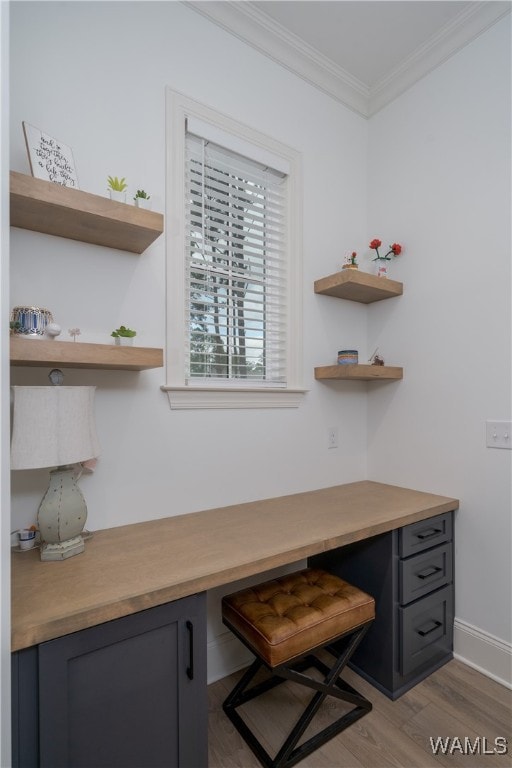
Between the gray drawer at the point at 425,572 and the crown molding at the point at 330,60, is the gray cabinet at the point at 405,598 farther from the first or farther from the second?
the crown molding at the point at 330,60

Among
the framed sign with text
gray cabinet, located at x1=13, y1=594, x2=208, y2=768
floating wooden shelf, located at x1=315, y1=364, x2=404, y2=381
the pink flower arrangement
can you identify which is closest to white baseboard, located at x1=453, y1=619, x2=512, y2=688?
floating wooden shelf, located at x1=315, y1=364, x2=404, y2=381

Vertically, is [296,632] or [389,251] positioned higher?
[389,251]

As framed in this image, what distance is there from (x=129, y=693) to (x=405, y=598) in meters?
1.20

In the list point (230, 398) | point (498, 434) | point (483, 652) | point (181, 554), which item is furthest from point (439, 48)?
point (483, 652)

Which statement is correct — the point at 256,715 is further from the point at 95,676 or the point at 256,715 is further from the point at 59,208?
the point at 59,208

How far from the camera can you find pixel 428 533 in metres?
1.80

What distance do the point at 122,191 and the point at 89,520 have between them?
4.01 feet

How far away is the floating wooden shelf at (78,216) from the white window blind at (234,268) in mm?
381

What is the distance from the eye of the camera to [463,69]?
6.35 feet

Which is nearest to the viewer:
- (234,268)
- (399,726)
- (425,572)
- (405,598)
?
(399,726)

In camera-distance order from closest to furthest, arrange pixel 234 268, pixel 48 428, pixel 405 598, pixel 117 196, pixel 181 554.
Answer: pixel 48 428 → pixel 181 554 → pixel 117 196 → pixel 405 598 → pixel 234 268

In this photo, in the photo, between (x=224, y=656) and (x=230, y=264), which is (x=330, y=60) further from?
(x=224, y=656)

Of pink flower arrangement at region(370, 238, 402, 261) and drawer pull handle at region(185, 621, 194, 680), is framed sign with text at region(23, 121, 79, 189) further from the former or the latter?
pink flower arrangement at region(370, 238, 402, 261)

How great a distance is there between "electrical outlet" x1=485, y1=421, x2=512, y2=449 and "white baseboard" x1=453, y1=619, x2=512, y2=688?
2.91 feet
